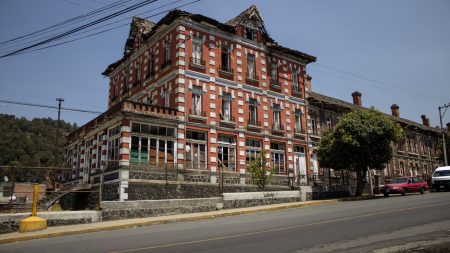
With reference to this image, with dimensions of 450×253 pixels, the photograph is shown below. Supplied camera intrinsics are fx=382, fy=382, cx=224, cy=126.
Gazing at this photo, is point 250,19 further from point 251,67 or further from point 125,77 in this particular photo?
point 125,77

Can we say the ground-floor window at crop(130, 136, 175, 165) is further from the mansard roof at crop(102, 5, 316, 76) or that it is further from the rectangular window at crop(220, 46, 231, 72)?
the mansard roof at crop(102, 5, 316, 76)

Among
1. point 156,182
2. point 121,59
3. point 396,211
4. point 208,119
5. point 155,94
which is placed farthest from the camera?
point 121,59

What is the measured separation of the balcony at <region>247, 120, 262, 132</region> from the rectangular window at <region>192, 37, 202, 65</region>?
242 inches

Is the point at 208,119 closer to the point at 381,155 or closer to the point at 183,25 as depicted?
the point at 183,25

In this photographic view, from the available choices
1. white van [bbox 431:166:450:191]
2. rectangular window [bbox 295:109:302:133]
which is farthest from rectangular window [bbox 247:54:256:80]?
white van [bbox 431:166:450:191]

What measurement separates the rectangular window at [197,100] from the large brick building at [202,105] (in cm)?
7

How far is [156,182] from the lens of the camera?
75.3ft

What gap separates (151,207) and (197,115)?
10.1 meters

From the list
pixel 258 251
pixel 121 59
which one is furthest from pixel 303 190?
pixel 121 59

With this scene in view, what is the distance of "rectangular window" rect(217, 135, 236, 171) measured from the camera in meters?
28.1

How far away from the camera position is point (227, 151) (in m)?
28.6

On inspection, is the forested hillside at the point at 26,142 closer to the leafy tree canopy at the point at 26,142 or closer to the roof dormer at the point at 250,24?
the leafy tree canopy at the point at 26,142

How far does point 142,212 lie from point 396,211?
11.3 meters

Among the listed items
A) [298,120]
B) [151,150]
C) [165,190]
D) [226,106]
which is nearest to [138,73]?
[226,106]
